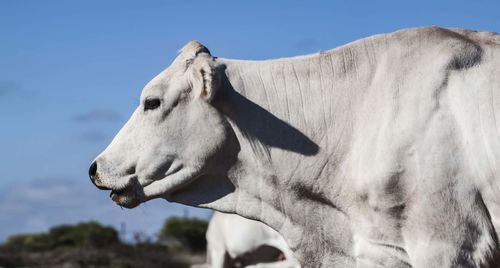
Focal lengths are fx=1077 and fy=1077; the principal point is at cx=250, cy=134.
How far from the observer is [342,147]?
7.97 meters

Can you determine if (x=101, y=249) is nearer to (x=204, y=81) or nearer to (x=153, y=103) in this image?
(x=153, y=103)

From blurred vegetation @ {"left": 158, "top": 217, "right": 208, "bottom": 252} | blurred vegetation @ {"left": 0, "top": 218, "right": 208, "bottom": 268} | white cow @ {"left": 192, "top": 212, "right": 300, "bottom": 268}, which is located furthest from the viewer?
blurred vegetation @ {"left": 158, "top": 217, "right": 208, "bottom": 252}

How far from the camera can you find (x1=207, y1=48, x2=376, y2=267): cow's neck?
8.05 metres

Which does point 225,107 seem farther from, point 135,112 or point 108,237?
point 108,237

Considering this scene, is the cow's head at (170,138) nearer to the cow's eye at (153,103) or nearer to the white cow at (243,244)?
the cow's eye at (153,103)

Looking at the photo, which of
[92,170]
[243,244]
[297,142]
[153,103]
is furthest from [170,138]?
[243,244]

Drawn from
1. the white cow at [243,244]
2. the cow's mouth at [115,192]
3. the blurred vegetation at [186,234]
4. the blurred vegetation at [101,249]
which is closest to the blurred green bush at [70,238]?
the blurred vegetation at [101,249]

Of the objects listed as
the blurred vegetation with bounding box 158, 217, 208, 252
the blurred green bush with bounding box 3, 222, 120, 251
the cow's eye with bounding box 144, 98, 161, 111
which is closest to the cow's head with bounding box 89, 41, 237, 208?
the cow's eye with bounding box 144, 98, 161, 111

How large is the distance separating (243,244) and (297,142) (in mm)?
11974

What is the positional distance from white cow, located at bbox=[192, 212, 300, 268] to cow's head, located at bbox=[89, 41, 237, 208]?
11.0m

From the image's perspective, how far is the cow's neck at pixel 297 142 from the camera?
8.05 metres

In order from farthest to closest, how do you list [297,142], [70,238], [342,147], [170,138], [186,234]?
[70,238] < [186,234] < [170,138] < [297,142] < [342,147]

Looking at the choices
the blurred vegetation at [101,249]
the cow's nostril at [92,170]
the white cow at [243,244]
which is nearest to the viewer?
the cow's nostril at [92,170]

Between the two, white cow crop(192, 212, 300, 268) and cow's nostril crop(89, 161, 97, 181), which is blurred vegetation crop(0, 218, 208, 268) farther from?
cow's nostril crop(89, 161, 97, 181)
